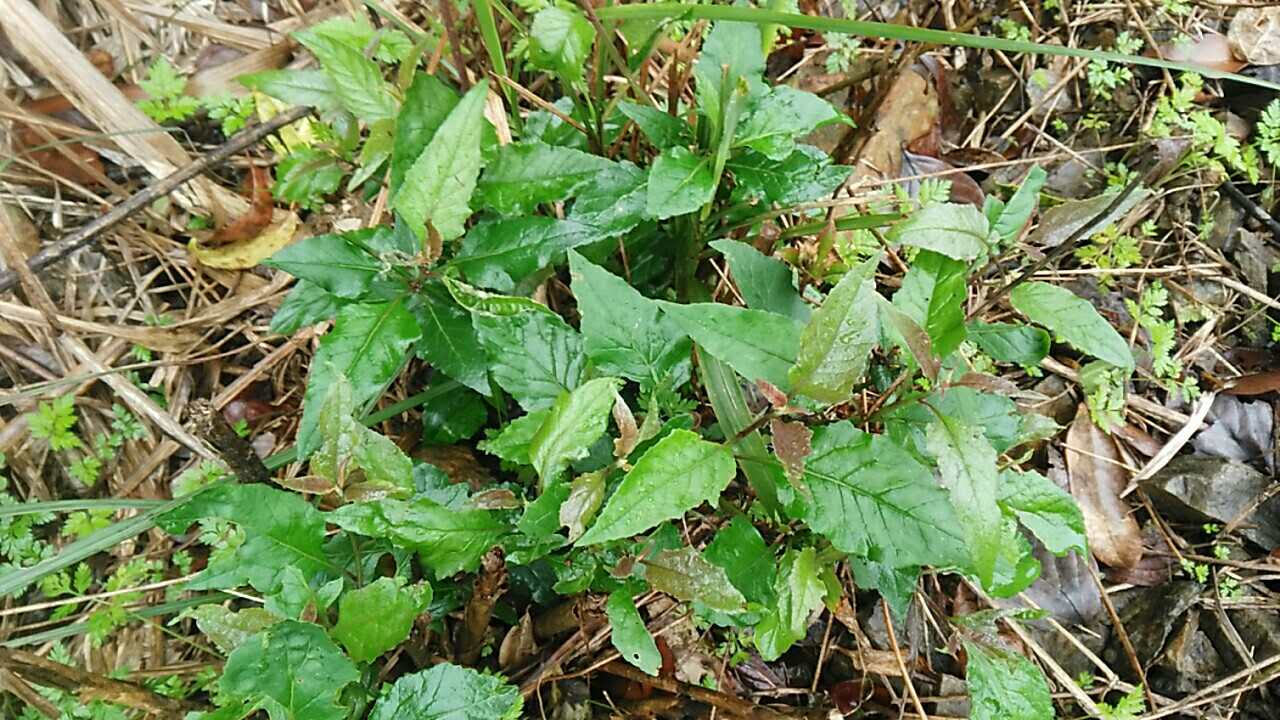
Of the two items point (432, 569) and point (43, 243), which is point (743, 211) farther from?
point (43, 243)

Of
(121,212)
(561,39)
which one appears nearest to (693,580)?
(561,39)

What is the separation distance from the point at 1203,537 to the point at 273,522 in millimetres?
2050

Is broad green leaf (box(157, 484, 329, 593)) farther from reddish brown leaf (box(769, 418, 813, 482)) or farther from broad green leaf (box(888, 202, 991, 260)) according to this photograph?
broad green leaf (box(888, 202, 991, 260))

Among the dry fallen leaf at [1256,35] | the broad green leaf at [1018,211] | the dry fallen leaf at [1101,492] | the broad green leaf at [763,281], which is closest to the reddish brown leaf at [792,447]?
the broad green leaf at [763,281]

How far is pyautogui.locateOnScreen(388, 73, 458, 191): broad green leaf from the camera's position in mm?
1362

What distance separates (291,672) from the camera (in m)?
1.16

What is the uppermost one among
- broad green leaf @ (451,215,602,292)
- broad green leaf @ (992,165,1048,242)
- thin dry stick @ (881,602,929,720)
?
broad green leaf @ (451,215,602,292)

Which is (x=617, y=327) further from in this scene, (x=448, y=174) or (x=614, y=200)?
(x=448, y=174)

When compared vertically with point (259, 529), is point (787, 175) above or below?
above

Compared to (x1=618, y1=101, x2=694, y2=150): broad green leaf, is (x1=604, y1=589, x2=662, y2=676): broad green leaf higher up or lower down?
lower down

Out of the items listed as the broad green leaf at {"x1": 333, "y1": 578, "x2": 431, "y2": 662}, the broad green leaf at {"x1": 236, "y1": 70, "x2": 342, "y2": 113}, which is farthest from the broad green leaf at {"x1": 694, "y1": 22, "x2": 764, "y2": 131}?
the broad green leaf at {"x1": 333, "y1": 578, "x2": 431, "y2": 662}

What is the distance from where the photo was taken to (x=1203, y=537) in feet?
6.50

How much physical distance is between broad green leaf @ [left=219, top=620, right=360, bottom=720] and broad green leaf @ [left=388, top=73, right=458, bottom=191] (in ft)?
2.34

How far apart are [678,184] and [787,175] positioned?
0.21 meters
